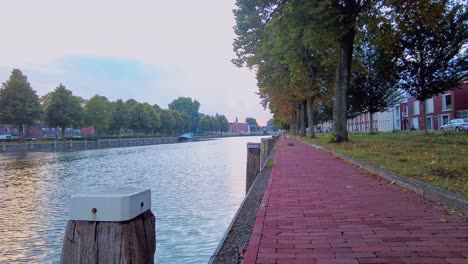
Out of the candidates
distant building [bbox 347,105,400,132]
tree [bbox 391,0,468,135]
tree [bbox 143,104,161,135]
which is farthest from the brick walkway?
tree [bbox 143,104,161,135]

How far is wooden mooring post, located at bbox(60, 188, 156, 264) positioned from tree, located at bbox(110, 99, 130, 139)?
92893 mm

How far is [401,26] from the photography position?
17656 mm

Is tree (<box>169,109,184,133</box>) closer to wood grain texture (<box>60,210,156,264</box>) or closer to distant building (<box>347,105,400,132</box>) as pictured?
distant building (<box>347,105,400,132</box>)

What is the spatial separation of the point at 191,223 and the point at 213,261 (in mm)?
6247

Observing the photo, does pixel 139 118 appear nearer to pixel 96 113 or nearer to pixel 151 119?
pixel 151 119

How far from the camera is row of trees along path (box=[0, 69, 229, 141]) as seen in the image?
5897cm

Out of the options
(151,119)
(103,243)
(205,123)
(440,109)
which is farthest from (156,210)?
(205,123)

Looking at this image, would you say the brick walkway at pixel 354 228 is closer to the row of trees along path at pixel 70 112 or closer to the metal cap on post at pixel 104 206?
the metal cap on post at pixel 104 206

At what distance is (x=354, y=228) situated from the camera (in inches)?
189

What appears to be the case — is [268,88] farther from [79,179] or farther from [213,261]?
[213,261]

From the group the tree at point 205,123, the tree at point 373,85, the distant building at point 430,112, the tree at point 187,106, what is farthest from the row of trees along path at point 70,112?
the distant building at point 430,112

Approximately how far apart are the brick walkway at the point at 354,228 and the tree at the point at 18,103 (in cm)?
6114

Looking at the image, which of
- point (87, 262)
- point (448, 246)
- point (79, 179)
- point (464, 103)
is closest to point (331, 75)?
point (79, 179)

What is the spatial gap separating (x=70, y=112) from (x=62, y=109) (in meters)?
1.51
